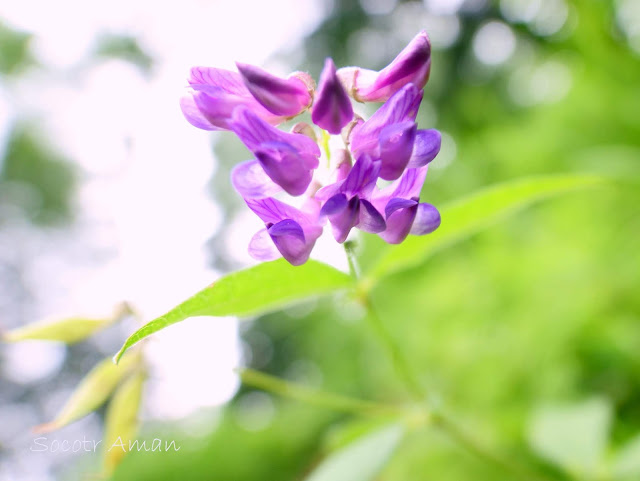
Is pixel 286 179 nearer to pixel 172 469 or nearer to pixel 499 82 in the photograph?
pixel 499 82

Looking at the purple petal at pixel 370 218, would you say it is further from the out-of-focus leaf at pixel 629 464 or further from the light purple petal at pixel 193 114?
the out-of-focus leaf at pixel 629 464

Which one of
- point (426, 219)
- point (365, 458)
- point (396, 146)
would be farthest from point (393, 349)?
point (396, 146)

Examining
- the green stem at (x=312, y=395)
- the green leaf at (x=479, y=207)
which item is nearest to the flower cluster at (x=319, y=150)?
the green leaf at (x=479, y=207)

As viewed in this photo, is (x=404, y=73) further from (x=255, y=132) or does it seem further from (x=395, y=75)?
(x=255, y=132)

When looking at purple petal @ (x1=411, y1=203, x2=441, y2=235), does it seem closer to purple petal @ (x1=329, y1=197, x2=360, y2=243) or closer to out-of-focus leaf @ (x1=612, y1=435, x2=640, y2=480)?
purple petal @ (x1=329, y1=197, x2=360, y2=243)

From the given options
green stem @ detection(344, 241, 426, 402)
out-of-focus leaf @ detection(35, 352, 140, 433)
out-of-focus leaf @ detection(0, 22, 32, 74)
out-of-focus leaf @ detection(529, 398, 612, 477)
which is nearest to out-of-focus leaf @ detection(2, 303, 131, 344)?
out-of-focus leaf @ detection(35, 352, 140, 433)
